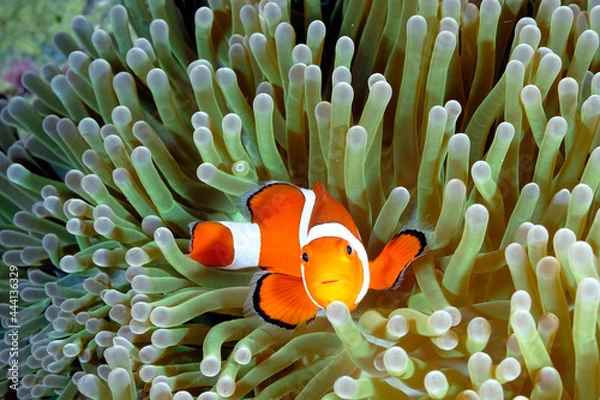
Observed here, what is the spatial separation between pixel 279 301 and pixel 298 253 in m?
0.10

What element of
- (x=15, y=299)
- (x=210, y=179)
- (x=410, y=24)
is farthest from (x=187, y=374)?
(x=410, y=24)

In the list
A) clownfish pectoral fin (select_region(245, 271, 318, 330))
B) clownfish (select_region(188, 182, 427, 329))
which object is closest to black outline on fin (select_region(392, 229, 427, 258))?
clownfish (select_region(188, 182, 427, 329))

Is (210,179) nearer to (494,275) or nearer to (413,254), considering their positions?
(413,254)

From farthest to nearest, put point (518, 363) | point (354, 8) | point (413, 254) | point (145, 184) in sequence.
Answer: point (354, 8)
point (145, 184)
point (413, 254)
point (518, 363)

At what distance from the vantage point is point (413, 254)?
35.2 inches

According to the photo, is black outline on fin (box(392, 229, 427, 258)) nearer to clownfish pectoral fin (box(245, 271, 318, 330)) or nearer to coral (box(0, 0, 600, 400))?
coral (box(0, 0, 600, 400))

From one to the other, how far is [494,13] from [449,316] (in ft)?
1.98

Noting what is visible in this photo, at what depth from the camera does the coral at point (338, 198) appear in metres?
0.86

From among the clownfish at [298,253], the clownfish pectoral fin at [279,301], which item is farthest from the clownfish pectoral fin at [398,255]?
the clownfish pectoral fin at [279,301]

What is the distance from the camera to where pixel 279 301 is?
92cm

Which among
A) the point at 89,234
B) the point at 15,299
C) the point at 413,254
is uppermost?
the point at 413,254

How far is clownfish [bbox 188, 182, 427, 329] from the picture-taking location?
840mm

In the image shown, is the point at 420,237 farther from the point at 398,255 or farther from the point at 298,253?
the point at 298,253

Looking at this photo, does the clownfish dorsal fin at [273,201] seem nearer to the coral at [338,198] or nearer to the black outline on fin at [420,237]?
the coral at [338,198]
